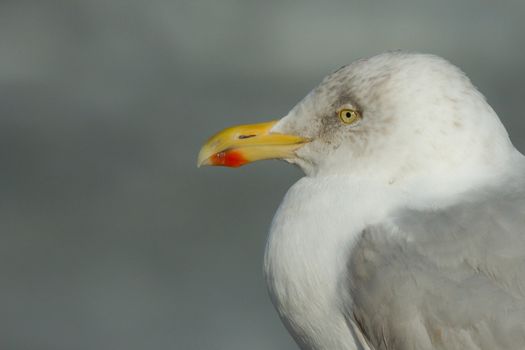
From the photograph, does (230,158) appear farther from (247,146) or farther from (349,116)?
(349,116)

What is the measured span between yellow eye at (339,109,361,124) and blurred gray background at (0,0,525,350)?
3.64 metres

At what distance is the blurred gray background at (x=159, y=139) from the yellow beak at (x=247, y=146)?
341 centimetres

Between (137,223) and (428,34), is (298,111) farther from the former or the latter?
(428,34)

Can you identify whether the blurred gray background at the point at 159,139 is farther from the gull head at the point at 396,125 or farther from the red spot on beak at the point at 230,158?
the gull head at the point at 396,125

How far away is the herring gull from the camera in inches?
110

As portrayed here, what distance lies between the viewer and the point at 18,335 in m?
6.73

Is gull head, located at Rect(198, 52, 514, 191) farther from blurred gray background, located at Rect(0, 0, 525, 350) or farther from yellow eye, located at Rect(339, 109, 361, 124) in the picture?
blurred gray background, located at Rect(0, 0, 525, 350)

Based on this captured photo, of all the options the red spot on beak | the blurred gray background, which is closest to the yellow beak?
the red spot on beak

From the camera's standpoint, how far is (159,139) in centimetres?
→ 795

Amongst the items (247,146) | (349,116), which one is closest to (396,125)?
(349,116)

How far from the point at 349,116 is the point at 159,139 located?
4879 mm

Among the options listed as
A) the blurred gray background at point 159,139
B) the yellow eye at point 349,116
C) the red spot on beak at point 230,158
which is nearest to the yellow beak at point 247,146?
the red spot on beak at point 230,158

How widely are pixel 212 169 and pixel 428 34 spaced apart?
72.3 inches

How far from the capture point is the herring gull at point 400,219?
2789 mm
